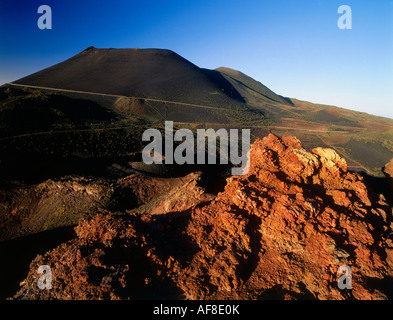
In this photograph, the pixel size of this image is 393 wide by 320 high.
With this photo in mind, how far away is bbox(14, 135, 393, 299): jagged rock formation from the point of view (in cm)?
387

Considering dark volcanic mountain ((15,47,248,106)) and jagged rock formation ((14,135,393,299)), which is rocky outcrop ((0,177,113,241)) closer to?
jagged rock formation ((14,135,393,299))

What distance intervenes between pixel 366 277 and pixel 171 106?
38590 millimetres

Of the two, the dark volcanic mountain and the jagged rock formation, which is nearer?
the jagged rock formation

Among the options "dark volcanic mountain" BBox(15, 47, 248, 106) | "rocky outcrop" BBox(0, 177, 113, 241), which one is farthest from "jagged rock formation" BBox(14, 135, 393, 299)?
"dark volcanic mountain" BBox(15, 47, 248, 106)

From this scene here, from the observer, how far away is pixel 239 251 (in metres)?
4.46

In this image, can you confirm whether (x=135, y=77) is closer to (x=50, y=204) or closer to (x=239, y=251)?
(x=50, y=204)

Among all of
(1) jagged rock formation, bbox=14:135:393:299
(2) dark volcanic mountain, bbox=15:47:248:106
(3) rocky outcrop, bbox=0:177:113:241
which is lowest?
(3) rocky outcrop, bbox=0:177:113:241

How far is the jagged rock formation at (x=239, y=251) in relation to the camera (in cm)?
387

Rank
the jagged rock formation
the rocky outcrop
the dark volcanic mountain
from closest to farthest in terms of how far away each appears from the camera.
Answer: the jagged rock formation, the rocky outcrop, the dark volcanic mountain

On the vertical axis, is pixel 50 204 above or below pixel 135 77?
below

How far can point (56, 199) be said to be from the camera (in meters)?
11.9

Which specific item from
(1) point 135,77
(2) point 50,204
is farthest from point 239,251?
(1) point 135,77

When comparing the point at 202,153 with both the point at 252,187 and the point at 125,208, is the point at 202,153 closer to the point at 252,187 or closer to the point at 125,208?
the point at 125,208

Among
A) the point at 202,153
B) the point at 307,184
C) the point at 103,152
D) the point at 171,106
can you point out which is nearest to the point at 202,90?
the point at 171,106
